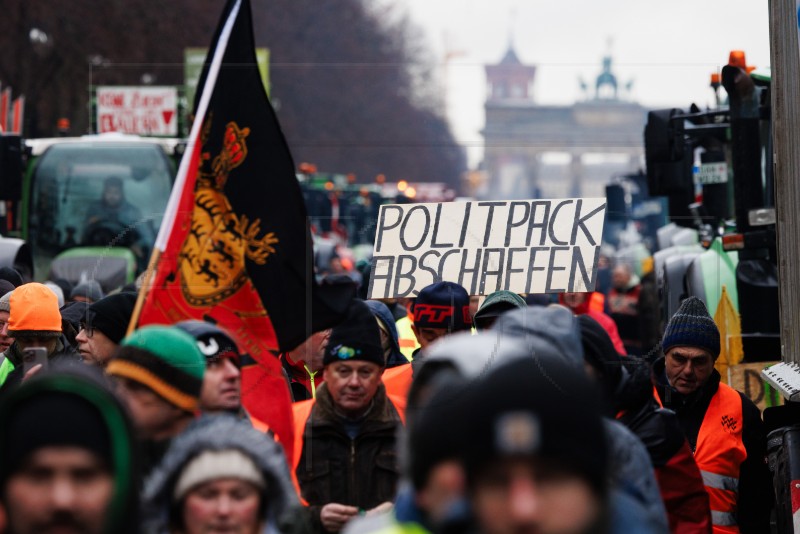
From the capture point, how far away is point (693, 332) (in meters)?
7.14

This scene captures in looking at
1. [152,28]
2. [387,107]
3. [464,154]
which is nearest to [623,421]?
[152,28]

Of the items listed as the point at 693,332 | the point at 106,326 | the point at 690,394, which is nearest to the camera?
the point at 106,326

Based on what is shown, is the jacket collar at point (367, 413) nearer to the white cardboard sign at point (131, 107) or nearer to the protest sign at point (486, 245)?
the protest sign at point (486, 245)

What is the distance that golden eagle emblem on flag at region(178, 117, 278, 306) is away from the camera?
5.44 meters

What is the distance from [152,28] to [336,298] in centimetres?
3578

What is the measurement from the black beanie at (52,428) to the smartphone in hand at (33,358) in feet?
9.11

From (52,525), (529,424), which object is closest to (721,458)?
(52,525)

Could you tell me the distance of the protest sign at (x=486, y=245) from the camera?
24.4ft

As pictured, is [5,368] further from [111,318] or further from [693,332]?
[693,332]

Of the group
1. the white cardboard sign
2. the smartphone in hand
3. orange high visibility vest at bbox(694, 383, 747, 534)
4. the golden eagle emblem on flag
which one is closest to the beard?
the golden eagle emblem on flag

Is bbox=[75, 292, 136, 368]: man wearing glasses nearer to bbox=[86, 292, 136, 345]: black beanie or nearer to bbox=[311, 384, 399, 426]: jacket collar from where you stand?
bbox=[86, 292, 136, 345]: black beanie

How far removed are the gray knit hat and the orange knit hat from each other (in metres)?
2.70

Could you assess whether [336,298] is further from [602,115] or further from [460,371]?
[602,115]

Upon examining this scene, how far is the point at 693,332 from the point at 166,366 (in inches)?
133
